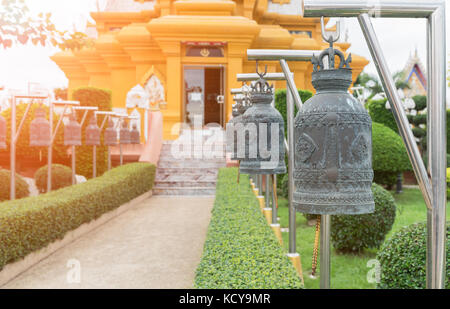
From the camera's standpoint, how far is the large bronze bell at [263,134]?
3516 mm

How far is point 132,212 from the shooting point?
1052cm

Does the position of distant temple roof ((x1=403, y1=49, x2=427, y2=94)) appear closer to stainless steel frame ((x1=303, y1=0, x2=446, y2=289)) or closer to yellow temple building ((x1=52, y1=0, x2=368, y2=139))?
yellow temple building ((x1=52, y1=0, x2=368, y2=139))

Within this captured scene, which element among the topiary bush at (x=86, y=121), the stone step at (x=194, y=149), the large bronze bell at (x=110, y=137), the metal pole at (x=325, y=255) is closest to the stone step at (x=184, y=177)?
the stone step at (x=194, y=149)

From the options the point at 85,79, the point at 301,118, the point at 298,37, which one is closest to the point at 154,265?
the point at 301,118

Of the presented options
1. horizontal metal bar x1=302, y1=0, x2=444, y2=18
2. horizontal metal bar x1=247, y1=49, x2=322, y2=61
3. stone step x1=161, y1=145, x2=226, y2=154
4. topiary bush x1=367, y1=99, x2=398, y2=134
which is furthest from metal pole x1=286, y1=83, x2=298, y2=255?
topiary bush x1=367, y1=99, x2=398, y2=134

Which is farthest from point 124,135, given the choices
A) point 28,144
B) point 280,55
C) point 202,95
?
point 280,55

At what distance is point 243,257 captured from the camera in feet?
11.4

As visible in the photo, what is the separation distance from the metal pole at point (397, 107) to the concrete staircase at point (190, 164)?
11.2 metres

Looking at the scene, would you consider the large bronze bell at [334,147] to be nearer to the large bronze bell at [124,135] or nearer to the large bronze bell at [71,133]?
the large bronze bell at [71,133]

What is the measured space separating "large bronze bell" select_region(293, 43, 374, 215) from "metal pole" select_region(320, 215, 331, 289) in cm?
69

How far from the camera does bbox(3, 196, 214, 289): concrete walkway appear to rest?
5352 millimetres

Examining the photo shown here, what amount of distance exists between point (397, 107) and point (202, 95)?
19.4 metres

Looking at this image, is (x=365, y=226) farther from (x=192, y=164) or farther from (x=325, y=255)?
(x=192, y=164)

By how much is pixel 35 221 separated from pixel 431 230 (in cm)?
537
